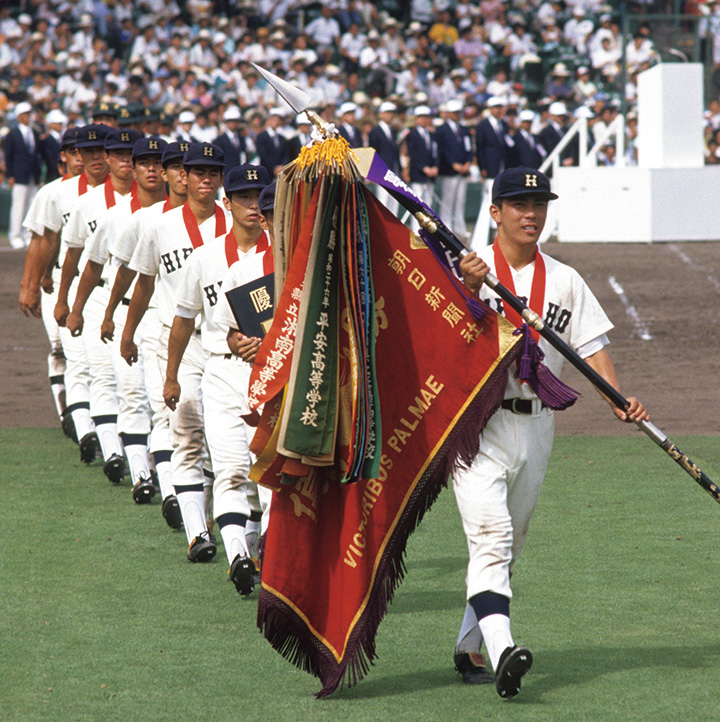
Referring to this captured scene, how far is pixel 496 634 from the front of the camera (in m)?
4.73

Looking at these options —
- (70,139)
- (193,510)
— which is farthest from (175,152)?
(70,139)

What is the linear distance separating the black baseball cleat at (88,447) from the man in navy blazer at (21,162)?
12.0m

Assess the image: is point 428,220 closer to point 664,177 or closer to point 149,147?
point 149,147

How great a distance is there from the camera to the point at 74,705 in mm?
4824

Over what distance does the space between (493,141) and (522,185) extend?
1747cm

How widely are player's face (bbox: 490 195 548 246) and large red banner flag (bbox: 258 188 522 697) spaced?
36 centimetres

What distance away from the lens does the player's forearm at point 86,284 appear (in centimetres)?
888

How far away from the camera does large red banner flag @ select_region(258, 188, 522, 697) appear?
5031 mm

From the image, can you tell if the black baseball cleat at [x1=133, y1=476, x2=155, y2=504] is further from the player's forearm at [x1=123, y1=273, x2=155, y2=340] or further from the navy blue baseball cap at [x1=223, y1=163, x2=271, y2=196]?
the navy blue baseball cap at [x1=223, y1=163, x2=271, y2=196]

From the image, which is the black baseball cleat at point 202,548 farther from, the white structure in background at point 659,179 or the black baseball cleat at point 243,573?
the white structure in background at point 659,179

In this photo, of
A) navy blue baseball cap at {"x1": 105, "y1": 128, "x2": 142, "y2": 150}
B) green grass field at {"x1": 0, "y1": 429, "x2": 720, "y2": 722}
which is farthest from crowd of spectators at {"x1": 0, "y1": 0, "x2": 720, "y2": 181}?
green grass field at {"x1": 0, "y1": 429, "x2": 720, "y2": 722}

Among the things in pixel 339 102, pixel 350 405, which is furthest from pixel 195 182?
pixel 339 102

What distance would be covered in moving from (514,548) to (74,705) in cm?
184

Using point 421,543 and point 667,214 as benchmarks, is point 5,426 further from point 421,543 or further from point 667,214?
point 667,214
